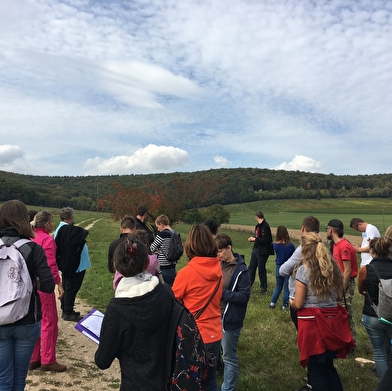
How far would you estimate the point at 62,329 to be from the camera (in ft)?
19.6

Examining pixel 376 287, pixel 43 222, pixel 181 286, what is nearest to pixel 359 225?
pixel 376 287

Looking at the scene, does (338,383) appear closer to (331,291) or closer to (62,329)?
(331,291)

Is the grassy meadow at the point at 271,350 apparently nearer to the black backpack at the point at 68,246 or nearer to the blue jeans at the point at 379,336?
the blue jeans at the point at 379,336

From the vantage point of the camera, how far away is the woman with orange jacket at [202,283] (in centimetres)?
308

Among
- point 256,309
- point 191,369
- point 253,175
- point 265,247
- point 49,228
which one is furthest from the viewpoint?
point 253,175

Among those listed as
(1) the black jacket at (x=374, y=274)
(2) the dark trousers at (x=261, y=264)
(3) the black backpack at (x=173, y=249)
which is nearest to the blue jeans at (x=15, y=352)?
(3) the black backpack at (x=173, y=249)

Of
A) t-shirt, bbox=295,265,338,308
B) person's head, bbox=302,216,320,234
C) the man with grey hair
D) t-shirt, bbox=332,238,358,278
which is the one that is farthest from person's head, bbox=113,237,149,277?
the man with grey hair

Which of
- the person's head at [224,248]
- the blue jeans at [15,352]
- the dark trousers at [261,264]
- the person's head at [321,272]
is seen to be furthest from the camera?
the dark trousers at [261,264]

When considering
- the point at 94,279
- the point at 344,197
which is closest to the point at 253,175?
the point at 344,197

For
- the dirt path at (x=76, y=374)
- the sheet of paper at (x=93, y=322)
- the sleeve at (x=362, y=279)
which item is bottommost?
the dirt path at (x=76, y=374)

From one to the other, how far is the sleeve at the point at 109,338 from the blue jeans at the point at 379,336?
2.91 m

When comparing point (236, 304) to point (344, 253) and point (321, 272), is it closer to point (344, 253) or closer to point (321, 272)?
point (321, 272)

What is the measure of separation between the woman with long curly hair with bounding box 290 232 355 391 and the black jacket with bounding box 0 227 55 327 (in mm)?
2490

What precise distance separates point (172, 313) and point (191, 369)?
1.28 feet
